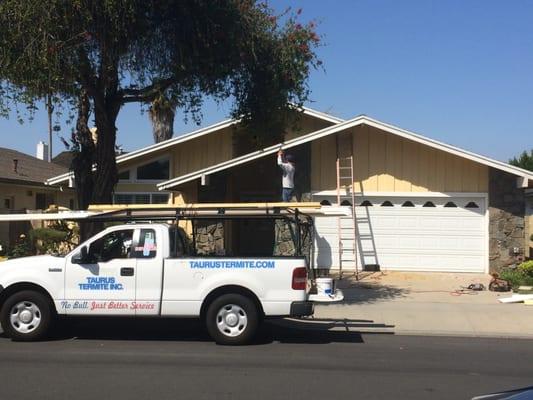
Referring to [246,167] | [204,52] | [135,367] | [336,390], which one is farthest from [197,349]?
A: [246,167]

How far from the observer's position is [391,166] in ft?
57.3

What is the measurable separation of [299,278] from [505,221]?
975cm

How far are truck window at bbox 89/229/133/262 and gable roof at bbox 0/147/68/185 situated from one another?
559 inches

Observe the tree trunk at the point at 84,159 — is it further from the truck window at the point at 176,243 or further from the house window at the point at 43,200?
the house window at the point at 43,200

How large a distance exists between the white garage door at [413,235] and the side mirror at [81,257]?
359 inches

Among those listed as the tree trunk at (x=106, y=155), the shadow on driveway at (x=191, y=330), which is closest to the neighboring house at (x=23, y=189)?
the tree trunk at (x=106, y=155)

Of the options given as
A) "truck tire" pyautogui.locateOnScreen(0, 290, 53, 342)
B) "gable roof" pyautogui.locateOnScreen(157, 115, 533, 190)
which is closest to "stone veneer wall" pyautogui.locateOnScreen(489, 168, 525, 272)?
"gable roof" pyautogui.locateOnScreen(157, 115, 533, 190)

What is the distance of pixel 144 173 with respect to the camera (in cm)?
1964

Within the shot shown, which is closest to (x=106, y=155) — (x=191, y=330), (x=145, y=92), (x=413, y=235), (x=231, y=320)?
(x=145, y=92)

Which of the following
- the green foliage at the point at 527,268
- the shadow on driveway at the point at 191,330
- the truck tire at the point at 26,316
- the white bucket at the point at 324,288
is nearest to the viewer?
the truck tire at the point at 26,316

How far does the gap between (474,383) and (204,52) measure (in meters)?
7.69

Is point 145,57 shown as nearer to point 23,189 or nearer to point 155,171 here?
point 155,171

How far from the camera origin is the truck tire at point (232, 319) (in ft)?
29.6

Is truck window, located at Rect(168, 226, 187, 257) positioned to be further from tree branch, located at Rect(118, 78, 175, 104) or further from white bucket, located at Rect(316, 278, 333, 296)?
tree branch, located at Rect(118, 78, 175, 104)
